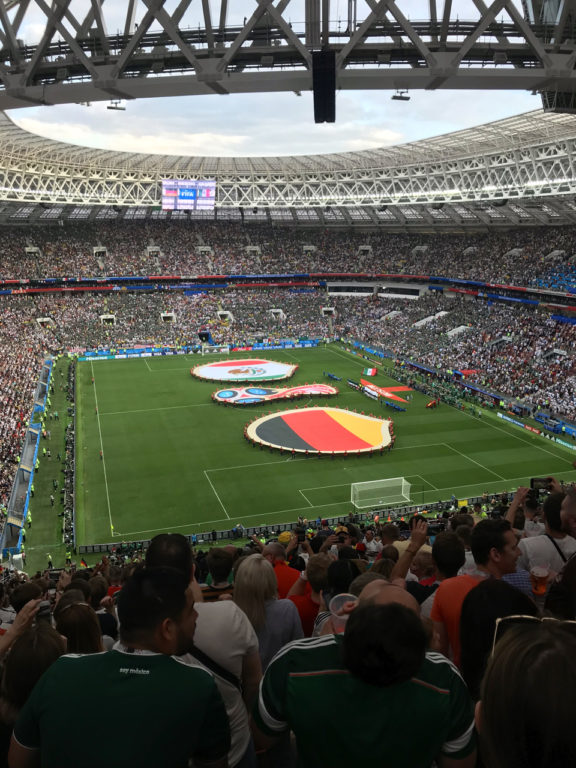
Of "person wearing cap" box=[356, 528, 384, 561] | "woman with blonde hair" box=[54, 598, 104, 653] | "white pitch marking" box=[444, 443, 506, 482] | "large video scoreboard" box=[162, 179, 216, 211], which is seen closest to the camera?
"woman with blonde hair" box=[54, 598, 104, 653]

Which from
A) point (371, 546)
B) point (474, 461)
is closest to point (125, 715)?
point (371, 546)

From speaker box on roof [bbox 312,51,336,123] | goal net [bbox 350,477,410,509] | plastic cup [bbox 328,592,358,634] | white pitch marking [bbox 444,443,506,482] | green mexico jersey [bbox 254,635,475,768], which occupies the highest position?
speaker box on roof [bbox 312,51,336,123]

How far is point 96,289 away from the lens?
8106cm

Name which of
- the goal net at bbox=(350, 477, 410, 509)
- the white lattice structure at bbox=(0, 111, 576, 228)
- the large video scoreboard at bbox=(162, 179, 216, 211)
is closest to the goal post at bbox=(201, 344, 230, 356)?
the large video scoreboard at bbox=(162, 179, 216, 211)

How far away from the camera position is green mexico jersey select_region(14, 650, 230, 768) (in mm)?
3027

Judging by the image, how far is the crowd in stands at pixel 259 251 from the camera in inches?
2835

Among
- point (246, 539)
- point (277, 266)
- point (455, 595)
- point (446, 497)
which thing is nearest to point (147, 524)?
point (246, 539)

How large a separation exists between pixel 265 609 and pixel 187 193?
226 feet

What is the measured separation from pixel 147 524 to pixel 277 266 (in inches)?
2557

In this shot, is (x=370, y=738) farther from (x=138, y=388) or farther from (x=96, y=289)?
(x=96, y=289)

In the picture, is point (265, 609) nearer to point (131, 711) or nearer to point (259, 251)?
point (131, 711)

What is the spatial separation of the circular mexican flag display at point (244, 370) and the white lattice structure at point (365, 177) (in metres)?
23.6

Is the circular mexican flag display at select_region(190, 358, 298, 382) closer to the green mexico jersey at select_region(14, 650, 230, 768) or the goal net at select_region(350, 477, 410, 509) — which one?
the goal net at select_region(350, 477, 410, 509)

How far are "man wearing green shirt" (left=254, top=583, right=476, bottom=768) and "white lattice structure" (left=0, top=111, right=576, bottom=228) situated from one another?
48.3 meters
